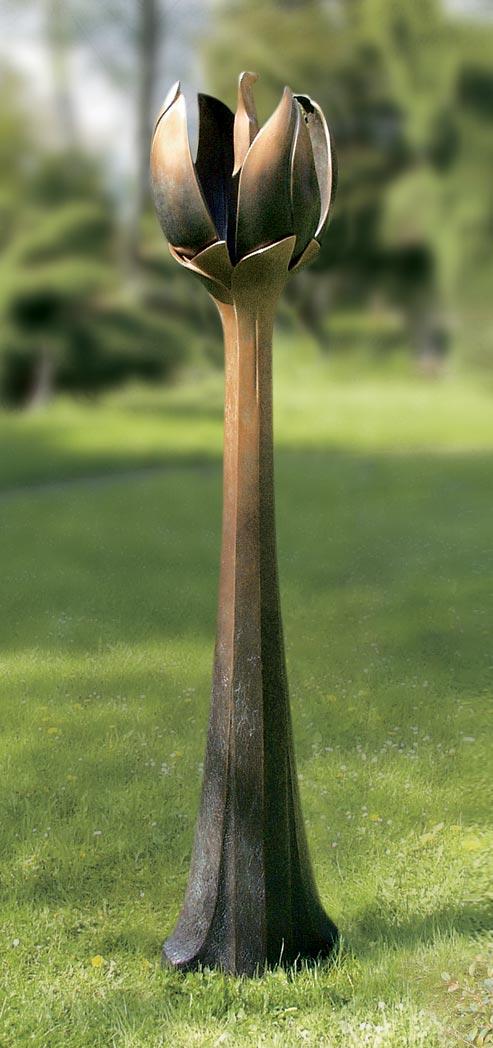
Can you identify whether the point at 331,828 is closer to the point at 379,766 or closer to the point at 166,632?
the point at 379,766

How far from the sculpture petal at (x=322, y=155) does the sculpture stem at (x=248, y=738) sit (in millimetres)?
207

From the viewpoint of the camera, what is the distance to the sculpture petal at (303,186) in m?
2.12

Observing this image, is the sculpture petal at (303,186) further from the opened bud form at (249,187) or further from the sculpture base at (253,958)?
the sculpture base at (253,958)

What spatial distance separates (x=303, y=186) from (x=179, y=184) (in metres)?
0.23

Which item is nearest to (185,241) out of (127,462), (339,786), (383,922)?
→ (383,922)

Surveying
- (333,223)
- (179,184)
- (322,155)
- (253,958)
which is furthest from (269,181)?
(333,223)

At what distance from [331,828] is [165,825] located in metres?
0.47

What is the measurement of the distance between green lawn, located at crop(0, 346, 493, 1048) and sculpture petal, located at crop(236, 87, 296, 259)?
1.51 metres

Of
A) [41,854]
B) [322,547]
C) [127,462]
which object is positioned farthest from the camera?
[127,462]

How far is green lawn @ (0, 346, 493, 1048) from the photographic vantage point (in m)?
2.42

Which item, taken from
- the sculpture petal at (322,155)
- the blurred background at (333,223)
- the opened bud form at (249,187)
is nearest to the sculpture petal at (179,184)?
the opened bud form at (249,187)

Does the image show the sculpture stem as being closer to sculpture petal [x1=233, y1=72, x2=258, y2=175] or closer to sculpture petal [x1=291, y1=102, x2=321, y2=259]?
sculpture petal [x1=291, y1=102, x2=321, y2=259]

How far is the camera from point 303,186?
2.14m

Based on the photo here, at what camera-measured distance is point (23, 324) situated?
14.3 meters
